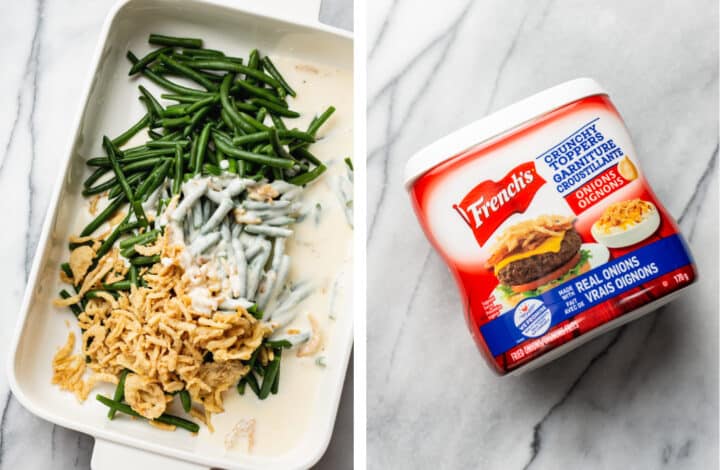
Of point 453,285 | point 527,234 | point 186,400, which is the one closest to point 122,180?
point 186,400

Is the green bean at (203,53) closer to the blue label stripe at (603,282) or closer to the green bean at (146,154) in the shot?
the green bean at (146,154)

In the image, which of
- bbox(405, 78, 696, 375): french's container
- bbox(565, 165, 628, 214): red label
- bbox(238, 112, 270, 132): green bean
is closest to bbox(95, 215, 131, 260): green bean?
bbox(238, 112, 270, 132): green bean

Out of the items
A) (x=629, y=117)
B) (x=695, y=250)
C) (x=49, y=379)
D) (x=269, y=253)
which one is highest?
(x=629, y=117)

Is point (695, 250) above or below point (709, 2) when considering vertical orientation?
below

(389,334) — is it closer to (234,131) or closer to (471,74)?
(471,74)

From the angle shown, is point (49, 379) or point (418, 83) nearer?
point (418, 83)

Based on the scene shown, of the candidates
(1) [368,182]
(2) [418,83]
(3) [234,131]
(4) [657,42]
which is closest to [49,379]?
(3) [234,131]

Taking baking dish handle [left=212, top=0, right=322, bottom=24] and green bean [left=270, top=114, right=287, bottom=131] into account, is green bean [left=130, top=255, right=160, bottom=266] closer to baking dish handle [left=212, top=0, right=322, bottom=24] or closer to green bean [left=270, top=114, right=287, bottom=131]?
green bean [left=270, top=114, right=287, bottom=131]
